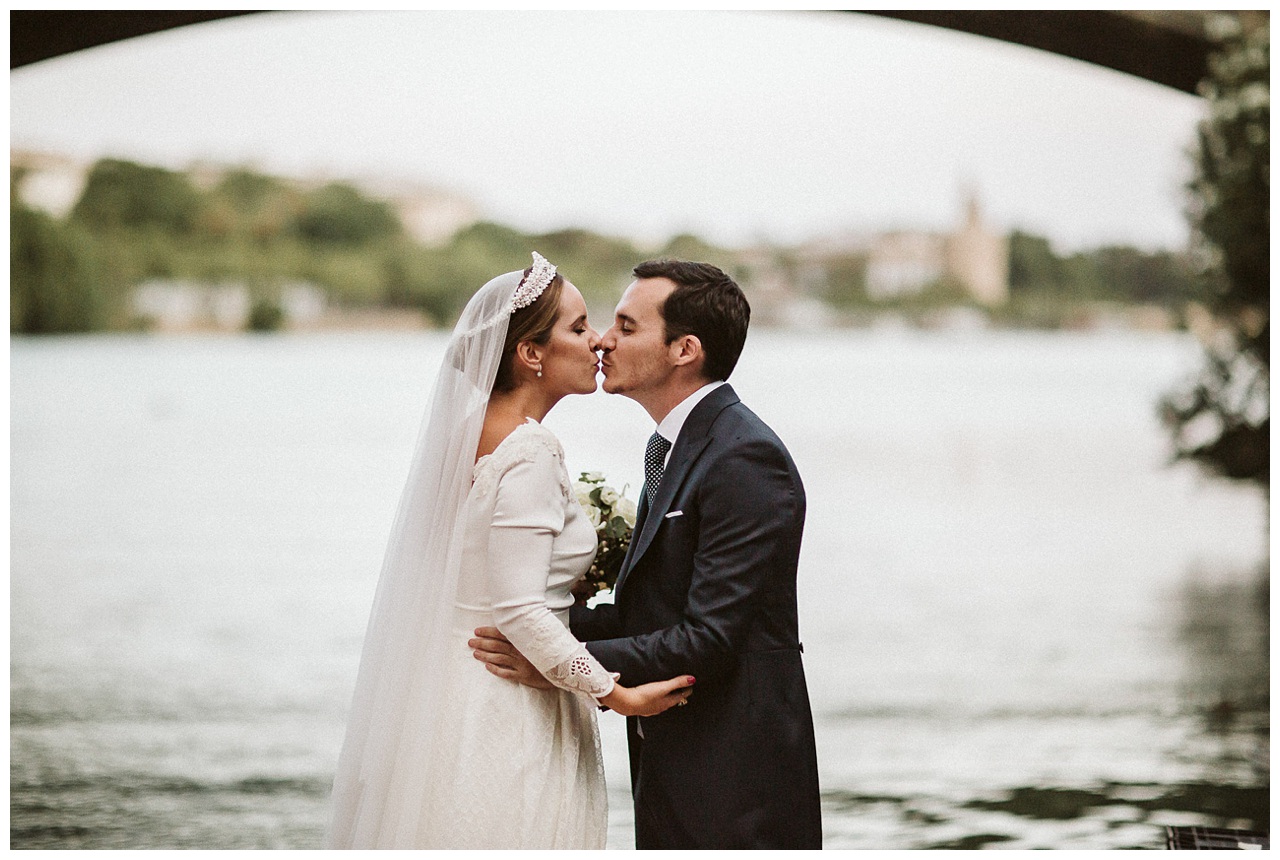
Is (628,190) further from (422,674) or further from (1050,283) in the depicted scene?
(422,674)

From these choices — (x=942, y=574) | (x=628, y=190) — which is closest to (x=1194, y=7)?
(x=942, y=574)

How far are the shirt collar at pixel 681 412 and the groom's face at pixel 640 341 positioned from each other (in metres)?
0.07

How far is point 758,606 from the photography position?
238cm

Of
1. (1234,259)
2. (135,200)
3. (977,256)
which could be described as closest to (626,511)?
(1234,259)

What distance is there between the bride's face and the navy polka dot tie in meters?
0.19

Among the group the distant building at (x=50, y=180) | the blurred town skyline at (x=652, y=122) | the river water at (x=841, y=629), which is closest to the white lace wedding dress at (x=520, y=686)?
the river water at (x=841, y=629)

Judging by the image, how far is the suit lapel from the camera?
7.90 ft

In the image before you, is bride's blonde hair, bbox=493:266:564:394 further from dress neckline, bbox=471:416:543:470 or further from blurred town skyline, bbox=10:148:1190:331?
blurred town skyline, bbox=10:148:1190:331

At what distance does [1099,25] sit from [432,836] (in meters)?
6.23

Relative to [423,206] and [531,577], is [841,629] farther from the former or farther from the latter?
[423,206]

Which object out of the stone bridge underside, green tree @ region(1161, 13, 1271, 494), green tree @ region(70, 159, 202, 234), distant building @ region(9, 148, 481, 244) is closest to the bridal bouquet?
green tree @ region(1161, 13, 1271, 494)

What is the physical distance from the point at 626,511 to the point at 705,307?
55 centimetres

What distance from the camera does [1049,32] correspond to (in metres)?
7.16

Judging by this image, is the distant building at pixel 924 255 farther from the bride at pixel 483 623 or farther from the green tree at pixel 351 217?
the bride at pixel 483 623
